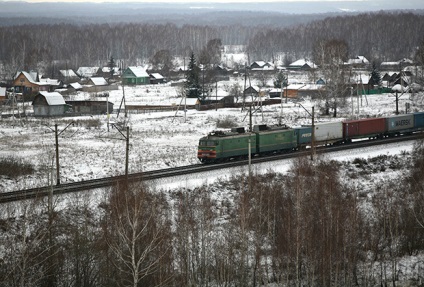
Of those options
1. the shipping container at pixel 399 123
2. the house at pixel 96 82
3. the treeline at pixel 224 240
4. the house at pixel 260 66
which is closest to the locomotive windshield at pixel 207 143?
the treeline at pixel 224 240

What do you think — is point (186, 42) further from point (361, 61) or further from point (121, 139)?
point (121, 139)

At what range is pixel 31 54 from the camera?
124 m

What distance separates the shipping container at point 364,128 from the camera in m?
45.0

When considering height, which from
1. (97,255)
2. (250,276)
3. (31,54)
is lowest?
(250,276)

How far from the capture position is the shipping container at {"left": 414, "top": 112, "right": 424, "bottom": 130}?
49.8 metres

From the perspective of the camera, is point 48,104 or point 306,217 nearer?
point 306,217

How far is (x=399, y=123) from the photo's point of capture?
48625 mm

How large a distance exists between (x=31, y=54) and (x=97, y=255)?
10948 centimetres

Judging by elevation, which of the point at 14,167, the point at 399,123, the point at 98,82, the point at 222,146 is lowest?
the point at 14,167

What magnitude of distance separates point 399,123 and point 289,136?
12305mm

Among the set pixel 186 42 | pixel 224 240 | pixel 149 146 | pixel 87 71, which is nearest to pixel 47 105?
pixel 149 146

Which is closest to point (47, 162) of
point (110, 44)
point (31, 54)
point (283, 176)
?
point (283, 176)

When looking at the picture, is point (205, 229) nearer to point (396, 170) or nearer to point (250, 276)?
point (250, 276)

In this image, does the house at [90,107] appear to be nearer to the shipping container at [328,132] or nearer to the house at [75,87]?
the house at [75,87]
